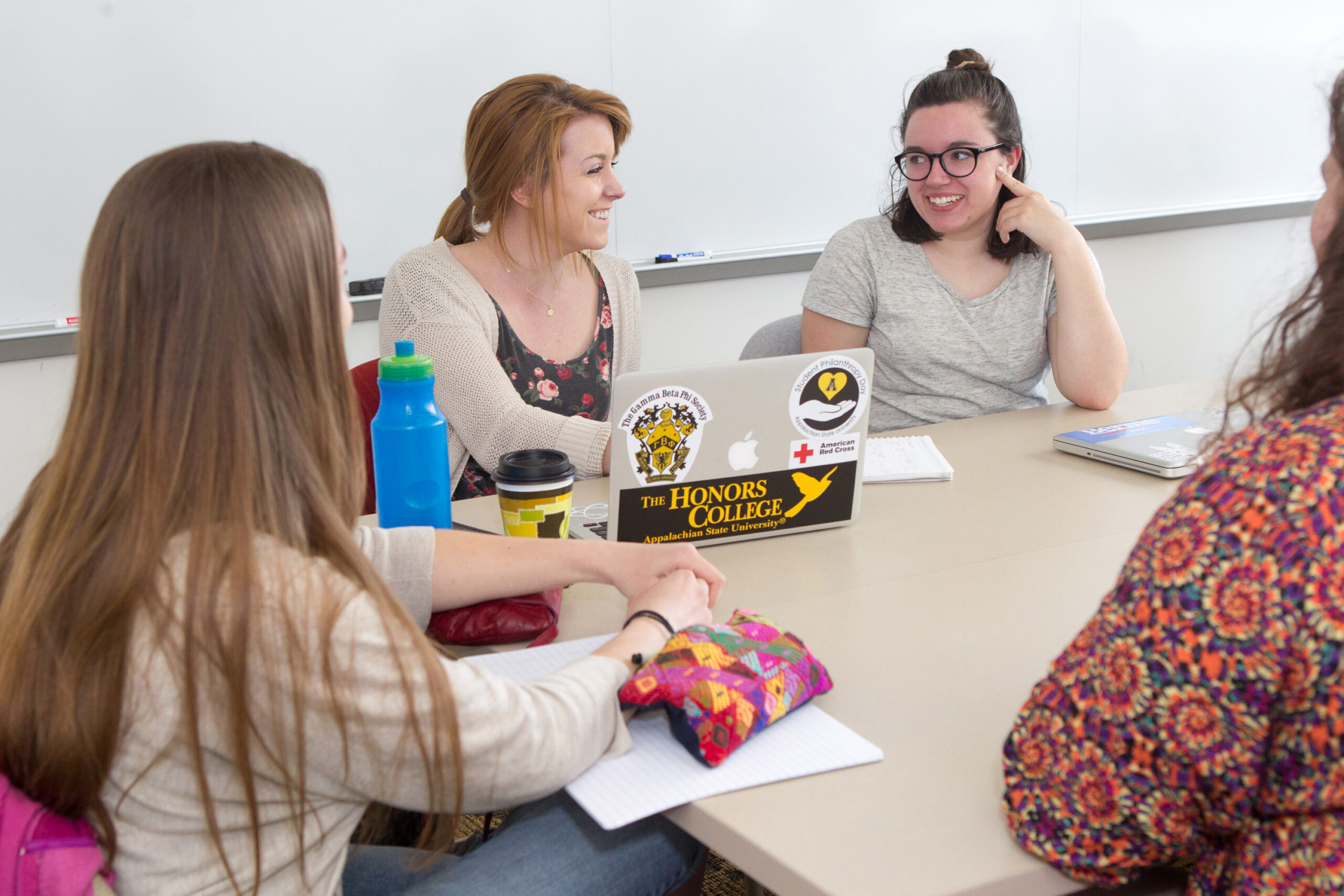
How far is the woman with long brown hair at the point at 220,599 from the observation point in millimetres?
718

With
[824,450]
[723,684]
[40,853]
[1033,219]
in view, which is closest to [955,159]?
[1033,219]

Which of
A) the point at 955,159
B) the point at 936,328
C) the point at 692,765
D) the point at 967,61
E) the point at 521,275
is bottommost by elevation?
the point at 692,765

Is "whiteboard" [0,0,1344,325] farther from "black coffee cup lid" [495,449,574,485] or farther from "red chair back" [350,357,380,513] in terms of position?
"black coffee cup lid" [495,449,574,485]

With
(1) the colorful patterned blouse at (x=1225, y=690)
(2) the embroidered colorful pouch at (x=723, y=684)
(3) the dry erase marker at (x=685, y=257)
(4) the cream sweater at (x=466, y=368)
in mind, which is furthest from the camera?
(3) the dry erase marker at (x=685, y=257)

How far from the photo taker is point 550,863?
93 centimetres

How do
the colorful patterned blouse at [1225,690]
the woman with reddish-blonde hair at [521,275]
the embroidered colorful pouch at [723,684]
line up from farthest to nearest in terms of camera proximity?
the woman with reddish-blonde hair at [521,275]
the embroidered colorful pouch at [723,684]
the colorful patterned blouse at [1225,690]

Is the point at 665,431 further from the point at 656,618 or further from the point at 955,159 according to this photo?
the point at 955,159

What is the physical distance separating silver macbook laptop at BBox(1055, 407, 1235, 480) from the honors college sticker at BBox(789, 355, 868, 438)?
0.48 meters

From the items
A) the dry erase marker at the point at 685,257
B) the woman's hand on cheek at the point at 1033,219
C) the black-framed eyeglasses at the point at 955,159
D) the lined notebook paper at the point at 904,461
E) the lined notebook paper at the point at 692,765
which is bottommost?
the lined notebook paper at the point at 692,765

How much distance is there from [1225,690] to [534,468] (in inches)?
31.2

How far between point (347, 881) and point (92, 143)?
181 cm

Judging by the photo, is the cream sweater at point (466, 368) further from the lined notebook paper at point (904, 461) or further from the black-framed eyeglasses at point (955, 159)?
the black-framed eyeglasses at point (955, 159)

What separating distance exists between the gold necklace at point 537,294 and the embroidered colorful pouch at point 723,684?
42.8 inches

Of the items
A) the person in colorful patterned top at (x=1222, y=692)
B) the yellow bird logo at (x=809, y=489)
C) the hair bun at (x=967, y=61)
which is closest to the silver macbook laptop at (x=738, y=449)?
the yellow bird logo at (x=809, y=489)
